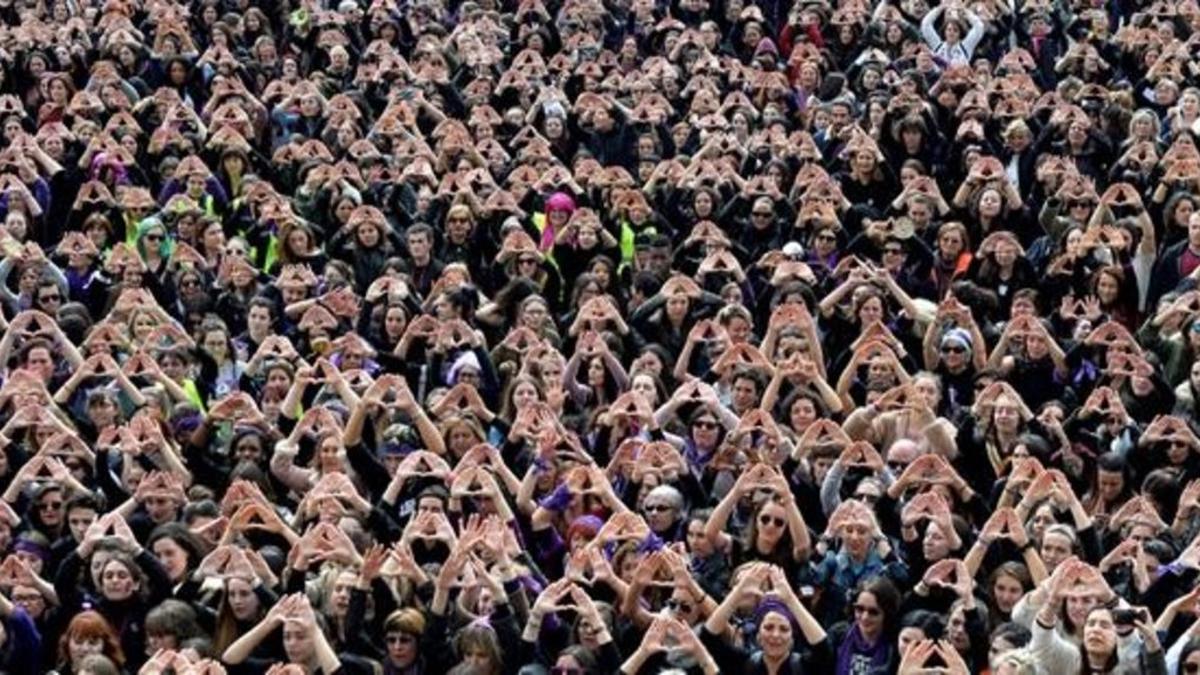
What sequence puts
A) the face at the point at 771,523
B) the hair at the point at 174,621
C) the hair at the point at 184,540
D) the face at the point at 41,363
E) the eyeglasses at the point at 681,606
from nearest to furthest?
1. the hair at the point at 174,621
2. the eyeglasses at the point at 681,606
3. the hair at the point at 184,540
4. the face at the point at 771,523
5. the face at the point at 41,363

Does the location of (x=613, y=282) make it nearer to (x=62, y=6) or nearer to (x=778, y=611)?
(x=778, y=611)

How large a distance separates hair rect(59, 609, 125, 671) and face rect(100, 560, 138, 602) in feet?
0.59

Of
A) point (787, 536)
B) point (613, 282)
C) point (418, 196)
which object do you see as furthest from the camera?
point (418, 196)

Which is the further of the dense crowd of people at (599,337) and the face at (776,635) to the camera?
the dense crowd of people at (599,337)

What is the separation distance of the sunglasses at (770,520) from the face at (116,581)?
107 inches

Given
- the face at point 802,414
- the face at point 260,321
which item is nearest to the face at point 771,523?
the face at point 802,414

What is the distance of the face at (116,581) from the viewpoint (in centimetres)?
1221

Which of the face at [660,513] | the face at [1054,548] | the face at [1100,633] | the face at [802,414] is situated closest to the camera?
the face at [1100,633]

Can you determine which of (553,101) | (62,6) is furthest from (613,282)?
(62,6)

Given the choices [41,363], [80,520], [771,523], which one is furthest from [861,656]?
[41,363]

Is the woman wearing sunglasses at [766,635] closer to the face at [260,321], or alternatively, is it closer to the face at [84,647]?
the face at [84,647]

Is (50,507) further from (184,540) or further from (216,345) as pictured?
(216,345)

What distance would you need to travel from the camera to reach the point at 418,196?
18.2 metres

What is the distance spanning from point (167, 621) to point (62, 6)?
11.9m
